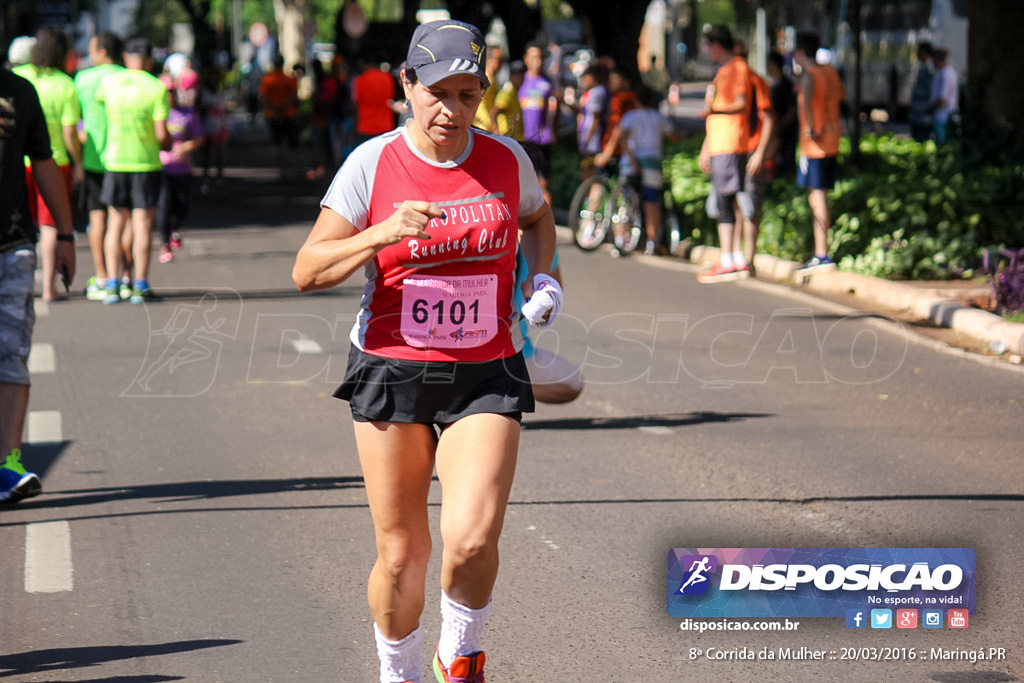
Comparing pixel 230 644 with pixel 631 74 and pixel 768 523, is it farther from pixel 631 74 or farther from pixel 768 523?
pixel 631 74

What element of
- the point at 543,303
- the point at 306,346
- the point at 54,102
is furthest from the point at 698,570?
the point at 54,102

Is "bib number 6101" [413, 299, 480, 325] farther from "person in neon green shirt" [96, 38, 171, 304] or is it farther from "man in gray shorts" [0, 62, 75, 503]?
"person in neon green shirt" [96, 38, 171, 304]

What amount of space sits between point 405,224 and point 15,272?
3.49 m

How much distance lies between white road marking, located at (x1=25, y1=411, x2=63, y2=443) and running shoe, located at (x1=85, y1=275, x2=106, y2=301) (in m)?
4.56

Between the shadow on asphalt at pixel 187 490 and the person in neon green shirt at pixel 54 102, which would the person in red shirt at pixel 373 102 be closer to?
the person in neon green shirt at pixel 54 102

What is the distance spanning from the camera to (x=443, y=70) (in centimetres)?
395

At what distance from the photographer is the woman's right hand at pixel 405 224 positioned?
3.79m

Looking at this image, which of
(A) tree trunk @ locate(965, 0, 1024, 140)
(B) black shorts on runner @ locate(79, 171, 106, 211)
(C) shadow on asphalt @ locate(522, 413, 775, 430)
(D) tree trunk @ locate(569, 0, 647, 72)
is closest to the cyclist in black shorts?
(C) shadow on asphalt @ locate(522, 413, 775, 430)

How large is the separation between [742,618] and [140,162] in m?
8.88

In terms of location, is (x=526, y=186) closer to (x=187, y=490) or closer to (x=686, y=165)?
(x=187, y=490)

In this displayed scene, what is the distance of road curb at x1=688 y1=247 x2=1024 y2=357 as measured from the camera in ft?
35.4

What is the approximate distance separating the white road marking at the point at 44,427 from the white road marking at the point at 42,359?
1.38 metres

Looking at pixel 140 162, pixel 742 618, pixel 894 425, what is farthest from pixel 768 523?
pixel 140 162

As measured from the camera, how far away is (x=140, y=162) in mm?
12656
